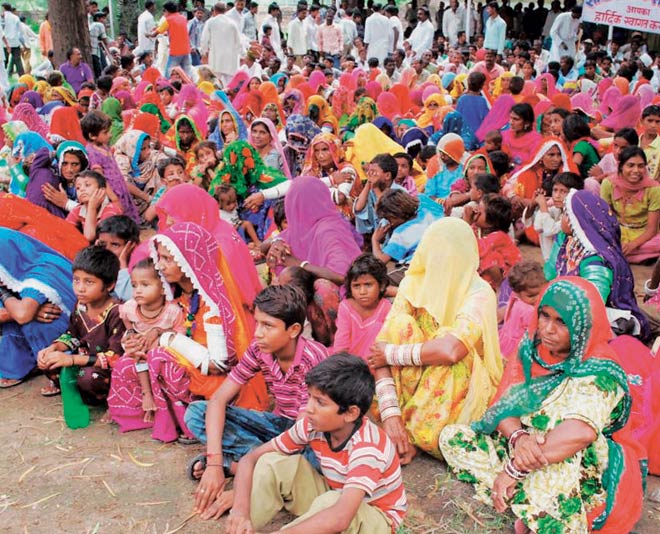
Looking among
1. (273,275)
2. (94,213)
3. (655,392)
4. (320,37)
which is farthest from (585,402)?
(320,37)

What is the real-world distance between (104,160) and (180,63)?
768 cm

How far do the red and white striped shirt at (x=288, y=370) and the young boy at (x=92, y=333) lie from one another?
902 mm

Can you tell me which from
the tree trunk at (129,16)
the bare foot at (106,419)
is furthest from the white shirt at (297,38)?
the bare foot at (106,419)

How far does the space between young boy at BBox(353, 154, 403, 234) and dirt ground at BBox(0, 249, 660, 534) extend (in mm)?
2722

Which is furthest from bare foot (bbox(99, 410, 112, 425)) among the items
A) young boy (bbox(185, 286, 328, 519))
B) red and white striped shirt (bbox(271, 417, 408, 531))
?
red and white striped shirt (bbox(271, 417, 408, 531))

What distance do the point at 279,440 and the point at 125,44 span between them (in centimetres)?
1739

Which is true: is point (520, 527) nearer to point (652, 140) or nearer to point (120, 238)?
point (120, 238)

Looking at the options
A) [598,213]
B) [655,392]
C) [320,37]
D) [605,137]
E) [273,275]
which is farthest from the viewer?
[320,37]

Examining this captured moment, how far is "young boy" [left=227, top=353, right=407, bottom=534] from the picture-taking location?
2.38 m

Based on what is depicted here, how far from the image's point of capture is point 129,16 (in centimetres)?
2197

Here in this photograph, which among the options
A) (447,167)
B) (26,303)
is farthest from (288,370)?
A: (447,167)

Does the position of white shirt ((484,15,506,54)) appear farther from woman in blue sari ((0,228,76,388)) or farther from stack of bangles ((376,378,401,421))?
stack of bangles ((376,378,401,421))

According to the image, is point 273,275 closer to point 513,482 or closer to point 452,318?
point 452,318

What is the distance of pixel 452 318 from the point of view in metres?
3.32
